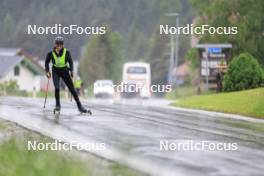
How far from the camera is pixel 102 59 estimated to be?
121 meters

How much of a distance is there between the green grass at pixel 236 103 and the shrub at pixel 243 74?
2961 millimetres

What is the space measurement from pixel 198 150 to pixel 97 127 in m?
3.80

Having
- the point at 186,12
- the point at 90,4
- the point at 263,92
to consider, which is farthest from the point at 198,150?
the point at 186,12

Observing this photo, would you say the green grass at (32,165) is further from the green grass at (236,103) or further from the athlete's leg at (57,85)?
the green grass at (236,103)

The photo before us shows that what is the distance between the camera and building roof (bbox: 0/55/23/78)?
92.2 meters

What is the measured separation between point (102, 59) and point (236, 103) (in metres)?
95.3

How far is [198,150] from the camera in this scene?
11758 mm

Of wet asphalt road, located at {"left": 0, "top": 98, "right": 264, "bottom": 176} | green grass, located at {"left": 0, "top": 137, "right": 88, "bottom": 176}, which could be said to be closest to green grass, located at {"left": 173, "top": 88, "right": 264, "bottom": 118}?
wet asphalt road, located at {"left": 0, "top": 98, "right": 264, "bottom": 176}

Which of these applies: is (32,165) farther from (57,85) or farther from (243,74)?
(243,74)

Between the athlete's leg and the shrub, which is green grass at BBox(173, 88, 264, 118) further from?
the athlete's leg

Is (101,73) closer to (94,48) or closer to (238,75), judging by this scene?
(94,48)

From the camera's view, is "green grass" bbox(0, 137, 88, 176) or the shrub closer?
"green grass" bbox(0, 137, 88, 176)

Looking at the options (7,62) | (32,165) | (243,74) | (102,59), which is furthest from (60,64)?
(102,59)

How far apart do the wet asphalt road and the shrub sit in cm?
1429
